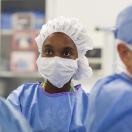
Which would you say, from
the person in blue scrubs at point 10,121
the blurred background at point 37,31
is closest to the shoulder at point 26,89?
the person in blue scrubs at point 10,121

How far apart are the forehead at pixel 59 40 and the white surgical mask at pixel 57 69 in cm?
7

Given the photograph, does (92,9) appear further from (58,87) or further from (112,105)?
(112,105)

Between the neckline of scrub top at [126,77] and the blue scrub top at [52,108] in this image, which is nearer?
the neckline of scrub top at [126,77]

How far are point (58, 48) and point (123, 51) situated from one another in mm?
570

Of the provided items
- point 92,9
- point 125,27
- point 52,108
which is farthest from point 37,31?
point 125,27

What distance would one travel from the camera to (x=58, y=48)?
5.18 feet

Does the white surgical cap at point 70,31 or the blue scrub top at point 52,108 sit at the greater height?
the white surgical cap at point 70,31

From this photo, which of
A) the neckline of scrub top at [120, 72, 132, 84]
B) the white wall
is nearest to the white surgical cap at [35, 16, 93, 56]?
the neckline of scrub top at [120, 72, 132, 84]

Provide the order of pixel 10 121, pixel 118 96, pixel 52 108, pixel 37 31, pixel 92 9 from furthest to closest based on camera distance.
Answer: pixel 37 31 < pixel 92 9 < pixel 52 108 < pixel 10 121 < pixel 118 96

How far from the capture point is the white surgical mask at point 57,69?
162 cm

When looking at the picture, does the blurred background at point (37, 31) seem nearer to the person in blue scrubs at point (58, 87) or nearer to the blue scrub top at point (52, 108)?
the person in blue scrubs at point (58, 87)

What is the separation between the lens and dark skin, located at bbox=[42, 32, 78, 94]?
5.18 ft

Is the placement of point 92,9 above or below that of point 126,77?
above

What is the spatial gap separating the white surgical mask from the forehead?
0.07 metres
